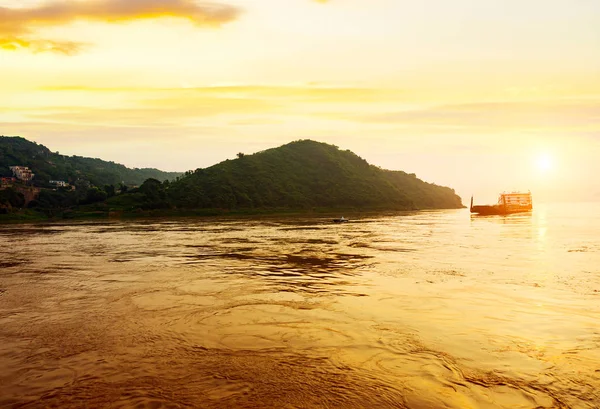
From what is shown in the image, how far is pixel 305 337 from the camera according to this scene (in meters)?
13.4

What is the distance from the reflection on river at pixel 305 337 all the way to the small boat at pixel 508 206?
360ft

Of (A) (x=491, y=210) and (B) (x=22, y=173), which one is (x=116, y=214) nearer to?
(B) (x=22, y=173)

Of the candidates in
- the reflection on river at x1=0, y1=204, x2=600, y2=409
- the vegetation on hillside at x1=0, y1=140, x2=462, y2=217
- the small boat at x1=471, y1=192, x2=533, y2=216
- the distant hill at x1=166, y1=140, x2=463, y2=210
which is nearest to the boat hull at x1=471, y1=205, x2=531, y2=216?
the small boat at x1=471, y1=192, x2=533, y2=216

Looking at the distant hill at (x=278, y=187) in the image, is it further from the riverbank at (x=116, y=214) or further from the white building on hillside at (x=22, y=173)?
the white building on hillside at (x=22, y=173)

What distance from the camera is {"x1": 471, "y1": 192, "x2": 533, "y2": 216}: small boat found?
427 ft

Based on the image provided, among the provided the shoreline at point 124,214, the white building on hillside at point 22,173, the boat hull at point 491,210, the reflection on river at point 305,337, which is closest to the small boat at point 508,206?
the boat hull at point 491,210

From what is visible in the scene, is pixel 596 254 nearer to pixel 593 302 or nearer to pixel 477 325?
pixel 593 302

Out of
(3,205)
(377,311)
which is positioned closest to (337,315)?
(377,311)

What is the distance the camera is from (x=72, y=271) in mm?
28375

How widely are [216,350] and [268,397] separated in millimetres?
3565

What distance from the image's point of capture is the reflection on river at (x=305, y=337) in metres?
9.37

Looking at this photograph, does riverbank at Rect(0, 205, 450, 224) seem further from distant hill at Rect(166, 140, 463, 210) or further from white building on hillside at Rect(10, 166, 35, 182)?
white building on hillside at Rect(10, 166, 35, 182)

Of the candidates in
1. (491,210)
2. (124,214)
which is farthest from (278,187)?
(491,210)

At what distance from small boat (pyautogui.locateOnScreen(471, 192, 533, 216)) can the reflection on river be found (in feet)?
360
